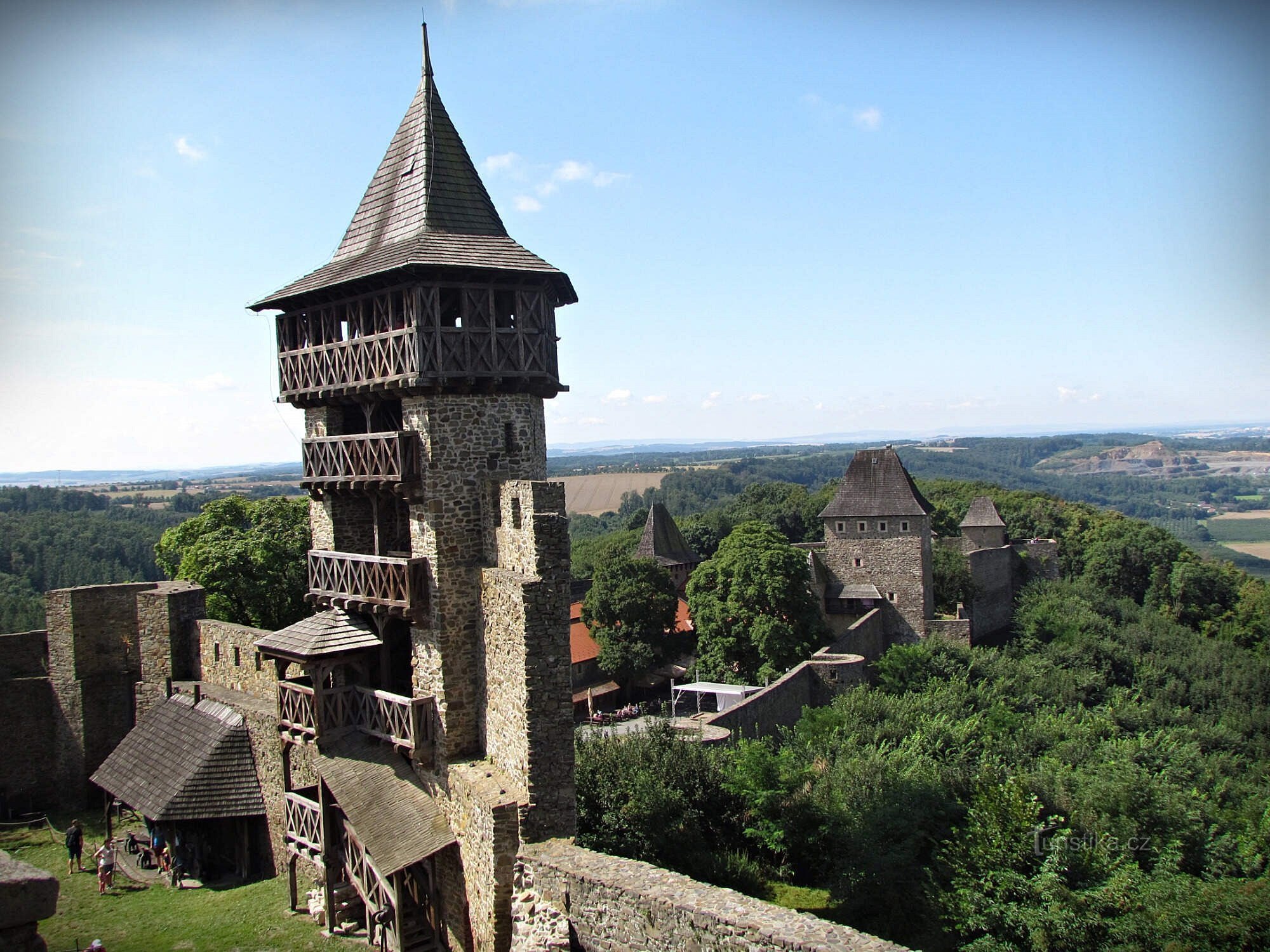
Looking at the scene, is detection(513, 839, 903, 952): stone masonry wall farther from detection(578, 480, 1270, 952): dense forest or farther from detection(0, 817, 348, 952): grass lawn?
detection(0, 817, 348, 952): grass lawn

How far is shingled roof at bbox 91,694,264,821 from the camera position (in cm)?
1523

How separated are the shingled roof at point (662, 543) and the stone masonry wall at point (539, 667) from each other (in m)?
30.1

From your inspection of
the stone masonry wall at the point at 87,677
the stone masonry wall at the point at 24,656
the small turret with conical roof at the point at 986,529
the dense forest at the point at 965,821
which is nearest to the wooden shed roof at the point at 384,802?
the dense forest at the point at 965,821

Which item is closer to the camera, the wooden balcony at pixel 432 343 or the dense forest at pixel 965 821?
the dense forest at pixel 965 821

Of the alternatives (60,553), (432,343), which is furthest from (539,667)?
(60,553)

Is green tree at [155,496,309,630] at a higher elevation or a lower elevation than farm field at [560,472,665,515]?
higher

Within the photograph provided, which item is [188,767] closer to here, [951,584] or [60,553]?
[951,584]

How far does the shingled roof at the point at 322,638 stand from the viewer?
13.6 meters

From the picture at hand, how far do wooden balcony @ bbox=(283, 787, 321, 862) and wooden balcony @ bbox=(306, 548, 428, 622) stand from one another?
3109mm

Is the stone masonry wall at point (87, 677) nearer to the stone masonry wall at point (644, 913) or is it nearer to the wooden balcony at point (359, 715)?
the wooden balcony at point (359, 715)

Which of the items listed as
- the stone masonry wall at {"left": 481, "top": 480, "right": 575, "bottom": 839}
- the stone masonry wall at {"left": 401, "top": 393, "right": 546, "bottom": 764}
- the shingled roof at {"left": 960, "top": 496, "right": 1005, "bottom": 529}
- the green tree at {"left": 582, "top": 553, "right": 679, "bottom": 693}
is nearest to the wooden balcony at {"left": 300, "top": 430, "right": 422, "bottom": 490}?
the stone masonry wall at {"left": 401, "top": 393, "right": 546, "bottom": 764}

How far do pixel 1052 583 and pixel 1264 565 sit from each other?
216ft

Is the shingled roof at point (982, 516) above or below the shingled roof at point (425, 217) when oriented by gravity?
below

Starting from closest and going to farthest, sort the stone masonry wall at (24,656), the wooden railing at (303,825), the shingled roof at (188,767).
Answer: the wooden railing at (303,825)
the shingled roof at (188,767)
the stone masonry wall at (24,656)
